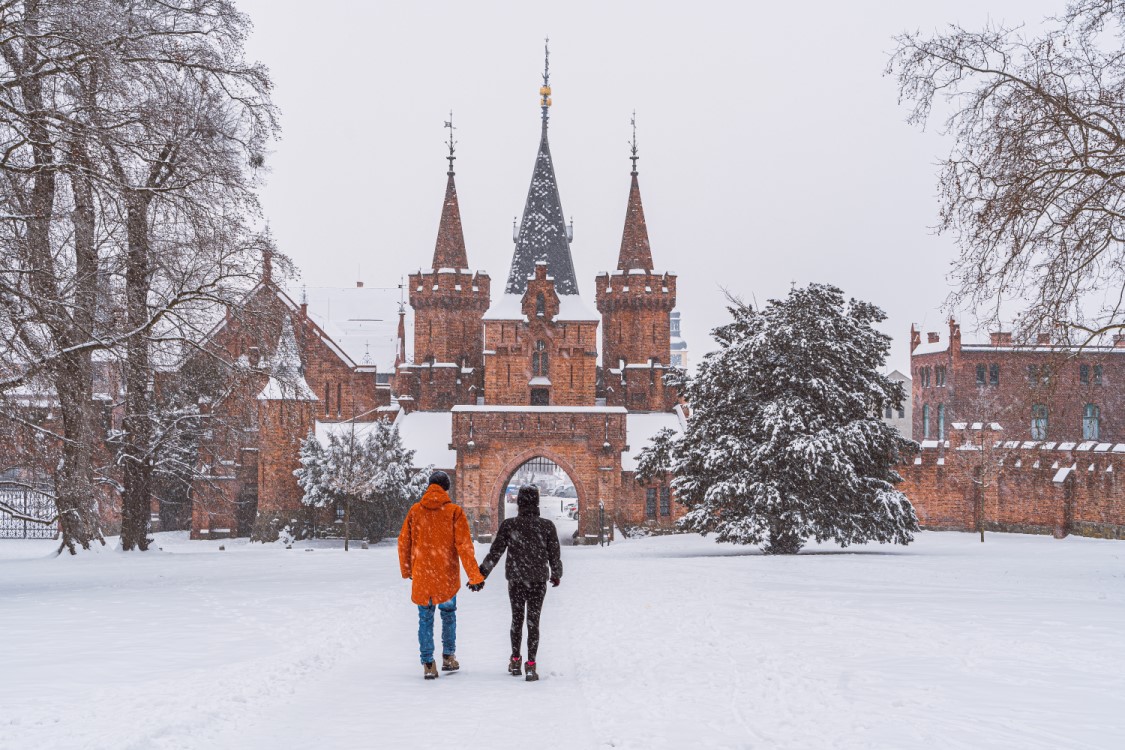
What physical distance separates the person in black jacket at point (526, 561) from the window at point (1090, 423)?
2559 inches

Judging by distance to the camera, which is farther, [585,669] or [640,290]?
[640,290]

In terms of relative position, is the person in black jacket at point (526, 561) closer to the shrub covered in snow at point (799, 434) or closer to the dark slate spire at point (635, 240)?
the shrub covered in snow at point (799, 434)

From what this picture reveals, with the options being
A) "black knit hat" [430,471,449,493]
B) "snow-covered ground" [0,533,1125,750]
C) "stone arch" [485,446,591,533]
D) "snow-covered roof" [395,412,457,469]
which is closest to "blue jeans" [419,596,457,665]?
"snow-covered ground" [0,533,1125,750]

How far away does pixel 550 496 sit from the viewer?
87812 millimetres

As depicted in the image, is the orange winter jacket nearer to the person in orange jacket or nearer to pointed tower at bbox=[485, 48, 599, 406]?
the person in orange jacket

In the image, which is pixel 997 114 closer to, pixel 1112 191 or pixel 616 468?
pixel 1112 191

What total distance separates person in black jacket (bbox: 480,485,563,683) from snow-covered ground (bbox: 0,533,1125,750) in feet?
1.44

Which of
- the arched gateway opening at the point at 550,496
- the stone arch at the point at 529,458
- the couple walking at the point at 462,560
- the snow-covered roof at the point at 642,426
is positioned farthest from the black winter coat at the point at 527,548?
the snow-covered roof at the point at 642,426

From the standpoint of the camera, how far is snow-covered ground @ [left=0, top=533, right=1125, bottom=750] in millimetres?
6594

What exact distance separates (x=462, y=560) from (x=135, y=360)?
8446 millimetres

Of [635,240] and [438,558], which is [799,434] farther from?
[635,240]

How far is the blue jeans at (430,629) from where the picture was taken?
854 cm

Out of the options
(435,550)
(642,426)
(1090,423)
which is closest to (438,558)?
(435,550)

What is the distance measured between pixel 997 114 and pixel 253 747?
1288cm
